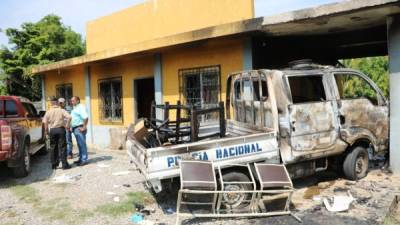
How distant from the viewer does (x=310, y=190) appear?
6.20 meters

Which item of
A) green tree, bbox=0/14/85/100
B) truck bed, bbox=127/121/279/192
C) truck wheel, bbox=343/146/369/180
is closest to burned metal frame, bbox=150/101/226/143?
truck bed, bbox=127/121/279/192

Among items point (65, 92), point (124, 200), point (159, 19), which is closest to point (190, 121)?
point (124, 200)

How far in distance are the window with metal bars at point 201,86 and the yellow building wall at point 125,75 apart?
62.5 inches

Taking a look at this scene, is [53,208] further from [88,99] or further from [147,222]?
[88,99]

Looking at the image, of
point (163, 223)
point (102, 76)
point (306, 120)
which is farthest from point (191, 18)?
point (163, 223)

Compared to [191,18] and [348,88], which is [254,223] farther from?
[191,18]

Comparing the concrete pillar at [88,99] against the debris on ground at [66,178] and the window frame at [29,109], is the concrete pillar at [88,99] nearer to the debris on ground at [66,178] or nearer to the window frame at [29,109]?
the window frame at [29,109]

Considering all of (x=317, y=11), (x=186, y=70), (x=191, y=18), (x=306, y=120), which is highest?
(x=191, y=18)

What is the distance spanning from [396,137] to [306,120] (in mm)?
2204

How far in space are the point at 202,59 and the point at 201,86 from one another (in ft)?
2.24

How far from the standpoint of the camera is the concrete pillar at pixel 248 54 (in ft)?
26.7

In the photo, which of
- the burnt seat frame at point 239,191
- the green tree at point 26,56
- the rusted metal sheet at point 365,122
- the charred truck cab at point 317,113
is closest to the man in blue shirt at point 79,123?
the charred truck cab at point 317,113

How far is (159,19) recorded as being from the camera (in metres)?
11.3

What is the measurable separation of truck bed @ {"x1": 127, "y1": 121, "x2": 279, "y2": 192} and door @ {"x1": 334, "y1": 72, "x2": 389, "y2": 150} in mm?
1615
